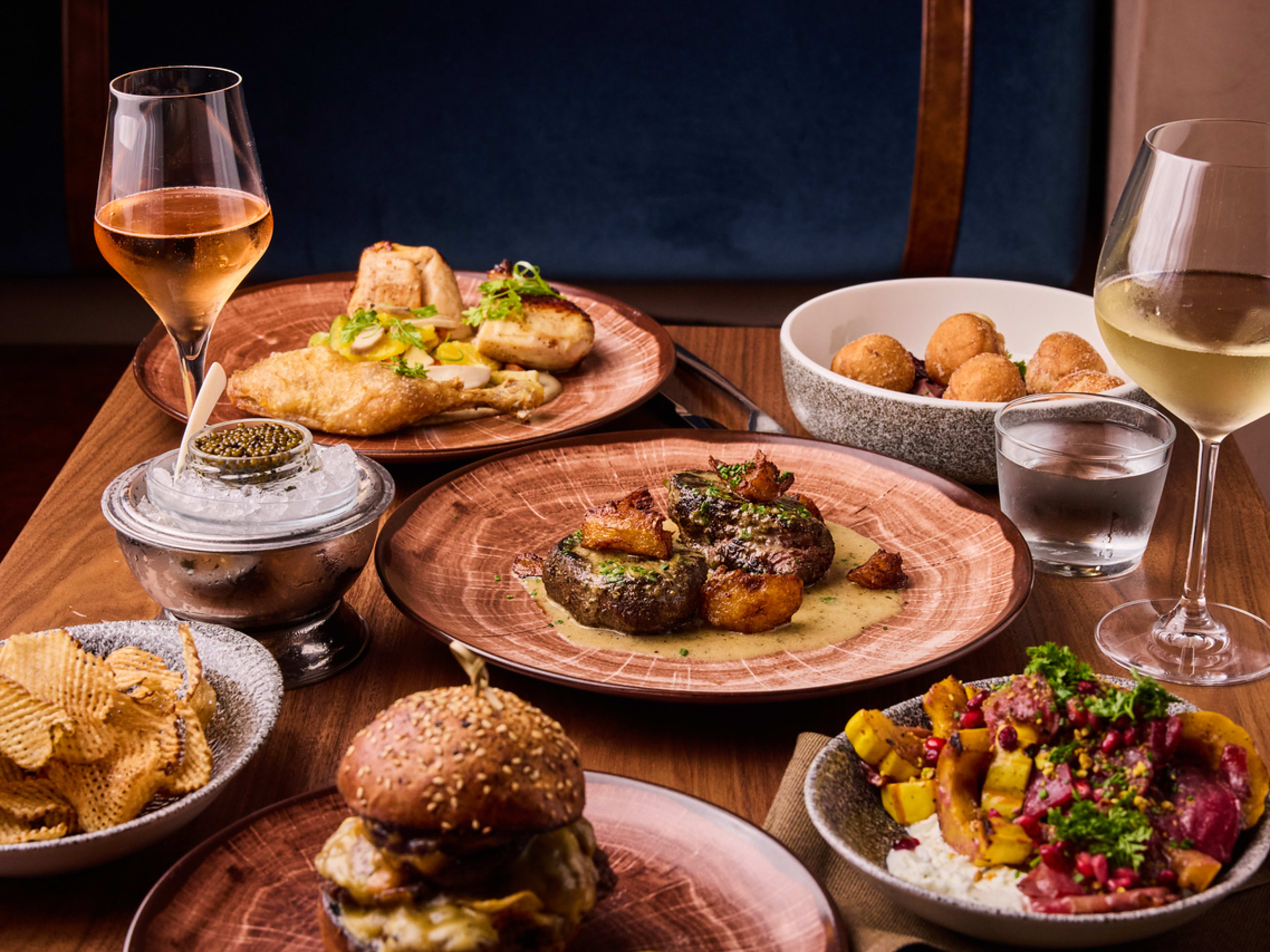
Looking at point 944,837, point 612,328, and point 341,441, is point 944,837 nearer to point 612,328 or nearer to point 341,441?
point 341,441

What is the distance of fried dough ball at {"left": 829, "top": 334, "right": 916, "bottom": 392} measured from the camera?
208cm

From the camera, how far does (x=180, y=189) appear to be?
177 cm

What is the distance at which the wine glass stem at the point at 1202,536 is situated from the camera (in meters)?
1.54

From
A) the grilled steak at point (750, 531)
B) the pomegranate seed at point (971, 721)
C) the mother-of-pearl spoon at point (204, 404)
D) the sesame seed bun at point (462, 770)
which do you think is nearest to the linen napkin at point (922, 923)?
the pomegranate seed at point (971, 721)

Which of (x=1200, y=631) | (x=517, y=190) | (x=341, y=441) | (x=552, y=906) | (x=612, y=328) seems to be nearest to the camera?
(x=552, y=906)

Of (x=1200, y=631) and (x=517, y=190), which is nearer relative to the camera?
(x=1200, y=631)

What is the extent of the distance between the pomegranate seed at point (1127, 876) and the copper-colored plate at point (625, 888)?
226 mm

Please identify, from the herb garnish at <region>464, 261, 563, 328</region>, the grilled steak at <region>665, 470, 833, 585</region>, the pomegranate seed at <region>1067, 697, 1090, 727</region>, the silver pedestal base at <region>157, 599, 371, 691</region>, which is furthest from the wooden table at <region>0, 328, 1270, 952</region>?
the herb garnish at <region>464, 261, 563, 328</region>

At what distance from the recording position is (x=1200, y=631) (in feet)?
5.11

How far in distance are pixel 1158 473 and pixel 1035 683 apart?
0.67 metres

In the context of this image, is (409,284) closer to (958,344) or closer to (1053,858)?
(958,344)

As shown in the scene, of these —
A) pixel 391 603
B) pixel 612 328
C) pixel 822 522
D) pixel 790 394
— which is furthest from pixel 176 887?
pixel 612 328

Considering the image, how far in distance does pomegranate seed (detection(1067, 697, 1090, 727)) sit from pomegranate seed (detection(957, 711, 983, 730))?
0.30 feet

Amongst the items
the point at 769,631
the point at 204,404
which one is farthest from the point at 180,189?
the point at 769,631
